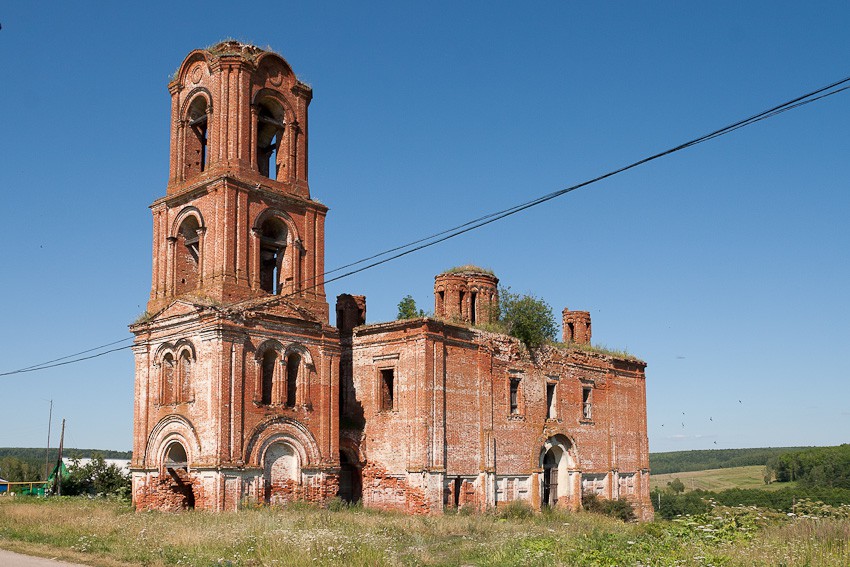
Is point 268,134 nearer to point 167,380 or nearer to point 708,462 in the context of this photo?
point 167,380

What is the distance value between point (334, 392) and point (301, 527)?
7.55 m

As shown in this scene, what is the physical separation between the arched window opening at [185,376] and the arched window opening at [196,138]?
20.2 feet

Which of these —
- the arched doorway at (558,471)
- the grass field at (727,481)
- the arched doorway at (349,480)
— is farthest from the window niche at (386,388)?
the grass field at (727,481)

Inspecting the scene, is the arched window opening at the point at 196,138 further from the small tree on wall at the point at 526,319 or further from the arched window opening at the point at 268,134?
the small tree on wall at the point at 526,319

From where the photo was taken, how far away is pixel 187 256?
2644 cm

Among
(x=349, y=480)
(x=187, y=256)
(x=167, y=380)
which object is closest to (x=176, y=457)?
(x=167, y=380)

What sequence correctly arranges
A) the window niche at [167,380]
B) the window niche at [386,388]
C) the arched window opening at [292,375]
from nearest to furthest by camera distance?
the window niche at [167,380]
the arched window opening at [292,375]
the window niche at [386,388]

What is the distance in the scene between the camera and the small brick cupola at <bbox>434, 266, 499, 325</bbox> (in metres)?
31.7

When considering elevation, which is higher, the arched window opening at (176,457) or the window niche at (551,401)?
the window niche at (551,401)

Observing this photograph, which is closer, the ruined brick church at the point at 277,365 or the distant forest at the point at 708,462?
the ruined brick church at the point at 277,365

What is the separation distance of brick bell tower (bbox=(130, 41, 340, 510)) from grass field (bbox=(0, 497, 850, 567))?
156 cm

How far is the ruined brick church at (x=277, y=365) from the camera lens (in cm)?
2330

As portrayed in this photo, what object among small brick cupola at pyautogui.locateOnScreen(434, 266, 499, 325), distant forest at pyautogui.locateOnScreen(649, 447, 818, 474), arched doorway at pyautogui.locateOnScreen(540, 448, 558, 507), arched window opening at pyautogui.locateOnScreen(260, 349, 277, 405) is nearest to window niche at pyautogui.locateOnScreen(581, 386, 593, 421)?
arched doorway at pyautogui.locateOnScreen(540, 448, 558, 507)

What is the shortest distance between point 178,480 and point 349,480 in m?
5.77
